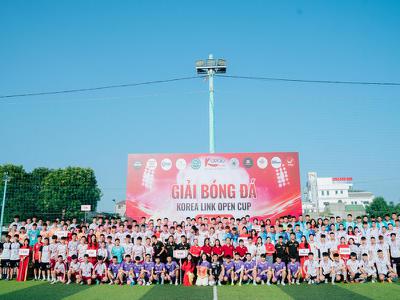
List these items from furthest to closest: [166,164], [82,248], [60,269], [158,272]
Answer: [166,164] < [82,248] < [60,269] < [158,272]

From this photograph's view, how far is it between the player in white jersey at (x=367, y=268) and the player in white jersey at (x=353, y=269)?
13 cm

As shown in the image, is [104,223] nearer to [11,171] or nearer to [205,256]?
[205,256]

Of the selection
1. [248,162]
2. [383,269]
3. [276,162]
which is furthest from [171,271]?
[276,162]

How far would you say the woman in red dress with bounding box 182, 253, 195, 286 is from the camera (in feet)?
35.9

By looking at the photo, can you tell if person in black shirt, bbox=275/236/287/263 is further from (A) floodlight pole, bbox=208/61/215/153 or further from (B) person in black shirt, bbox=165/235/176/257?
(A) floodlight pole, bbox=208/61/215/153

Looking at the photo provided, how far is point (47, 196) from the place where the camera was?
26.9 metres

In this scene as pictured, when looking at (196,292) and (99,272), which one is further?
(99,272)

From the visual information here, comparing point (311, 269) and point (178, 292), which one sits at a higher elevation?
point (311, 269)

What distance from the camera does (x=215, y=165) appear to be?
16547mm

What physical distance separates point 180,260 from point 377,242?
290 inches

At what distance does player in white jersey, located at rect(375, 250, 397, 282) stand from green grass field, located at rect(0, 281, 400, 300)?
724mm

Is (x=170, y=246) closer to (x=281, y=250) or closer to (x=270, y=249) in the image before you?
(x=270, y=249)

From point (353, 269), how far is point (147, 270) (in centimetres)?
713

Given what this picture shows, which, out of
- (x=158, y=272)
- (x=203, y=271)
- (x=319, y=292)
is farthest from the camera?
(x=158, y=272)
